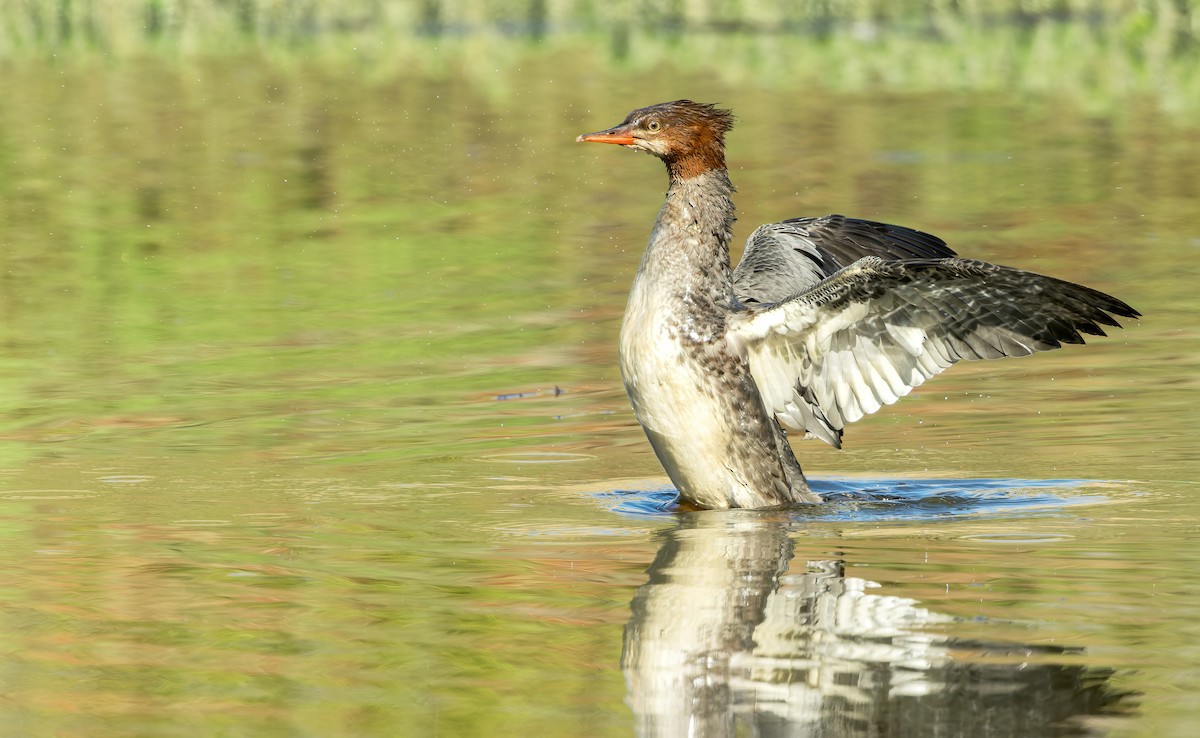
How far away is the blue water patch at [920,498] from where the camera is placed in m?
8.56

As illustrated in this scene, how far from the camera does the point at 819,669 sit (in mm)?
5945

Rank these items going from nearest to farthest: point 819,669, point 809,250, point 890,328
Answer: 1. point 819,669
2. point 890,328
3. point 809,250

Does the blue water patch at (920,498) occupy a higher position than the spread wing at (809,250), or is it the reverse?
the spread wing at (809,250)

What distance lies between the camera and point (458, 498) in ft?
28.8

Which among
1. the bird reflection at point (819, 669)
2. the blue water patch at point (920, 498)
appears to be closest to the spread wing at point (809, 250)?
the blue water patch at point (920, 498)

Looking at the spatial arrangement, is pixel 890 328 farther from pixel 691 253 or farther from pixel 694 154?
pixel 694 154

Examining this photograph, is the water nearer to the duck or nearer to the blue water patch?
the blue water patch

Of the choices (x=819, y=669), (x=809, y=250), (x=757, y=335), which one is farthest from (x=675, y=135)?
(x=819, y=669)

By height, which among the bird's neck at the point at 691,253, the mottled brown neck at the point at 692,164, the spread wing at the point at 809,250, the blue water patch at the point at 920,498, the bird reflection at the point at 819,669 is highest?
the mottled brown neck at the point at 692,164

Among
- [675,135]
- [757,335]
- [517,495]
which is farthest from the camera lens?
[675,135]

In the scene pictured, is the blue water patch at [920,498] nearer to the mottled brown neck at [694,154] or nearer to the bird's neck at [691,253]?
the bird's neck at [691,253]

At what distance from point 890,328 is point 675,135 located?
1.37 metres

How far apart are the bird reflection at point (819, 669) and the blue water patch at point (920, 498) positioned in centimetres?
125

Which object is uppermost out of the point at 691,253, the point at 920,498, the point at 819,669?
the point at 691,253
